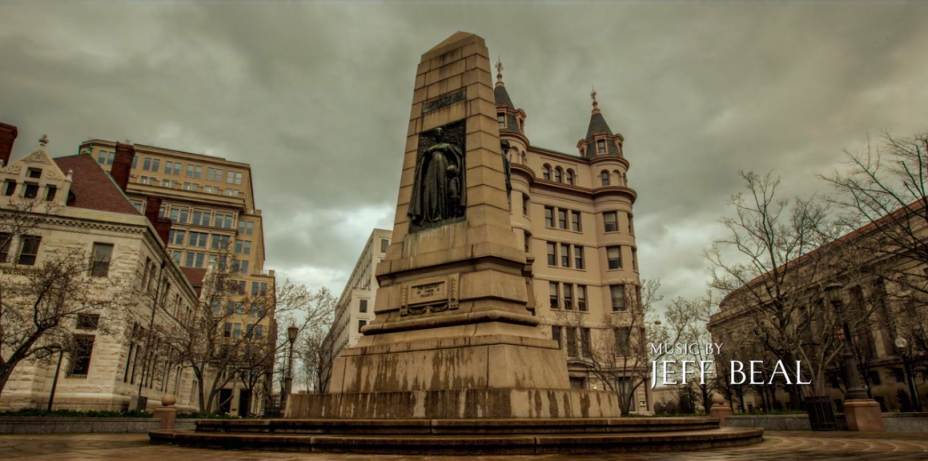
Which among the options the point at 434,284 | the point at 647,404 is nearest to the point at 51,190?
the point at 434,284

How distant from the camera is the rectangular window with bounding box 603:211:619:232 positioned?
46.1 meters

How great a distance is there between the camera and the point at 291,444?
25.0ft

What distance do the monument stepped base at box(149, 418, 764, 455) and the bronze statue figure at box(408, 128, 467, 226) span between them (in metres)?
5.43

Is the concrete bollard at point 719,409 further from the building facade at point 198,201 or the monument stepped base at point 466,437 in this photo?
the building facade at point 198,201

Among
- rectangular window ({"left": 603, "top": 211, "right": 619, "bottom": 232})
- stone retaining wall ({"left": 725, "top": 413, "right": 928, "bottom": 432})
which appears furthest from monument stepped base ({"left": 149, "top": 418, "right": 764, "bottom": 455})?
rectangular window ({"left": 603, "top": 211, "right": 619, "bottom": 232})

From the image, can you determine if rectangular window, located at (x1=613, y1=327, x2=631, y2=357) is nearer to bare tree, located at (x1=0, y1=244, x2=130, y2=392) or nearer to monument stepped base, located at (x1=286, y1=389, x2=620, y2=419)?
monument stepped base, located at (x1=286, y1=389, x2=620, y2=419)

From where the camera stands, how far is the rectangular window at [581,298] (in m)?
43.2

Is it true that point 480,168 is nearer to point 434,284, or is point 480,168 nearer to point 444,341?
point 434,284

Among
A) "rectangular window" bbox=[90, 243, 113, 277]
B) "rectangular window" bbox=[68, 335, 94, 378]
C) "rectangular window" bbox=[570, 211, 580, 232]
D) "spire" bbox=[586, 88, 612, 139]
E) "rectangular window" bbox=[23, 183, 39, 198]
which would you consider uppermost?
"spire" bbox=[586, 88, 612, 139]

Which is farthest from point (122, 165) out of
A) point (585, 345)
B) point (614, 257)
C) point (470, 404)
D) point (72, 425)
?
point (614, 257)

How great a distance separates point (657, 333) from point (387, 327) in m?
31.0

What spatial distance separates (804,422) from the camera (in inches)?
701

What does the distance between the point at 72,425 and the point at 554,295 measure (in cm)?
3254

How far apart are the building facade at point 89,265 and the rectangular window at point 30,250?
0.04m
